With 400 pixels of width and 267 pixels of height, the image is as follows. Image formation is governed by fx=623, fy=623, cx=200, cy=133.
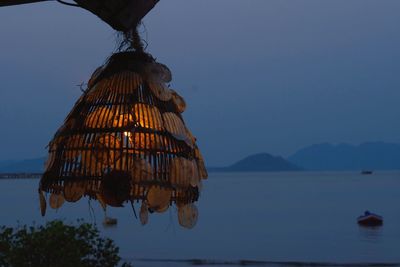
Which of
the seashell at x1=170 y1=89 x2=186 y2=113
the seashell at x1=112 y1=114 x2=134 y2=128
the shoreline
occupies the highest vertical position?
the shoreline

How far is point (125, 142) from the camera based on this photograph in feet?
5.79

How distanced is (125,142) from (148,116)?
0.10 meters

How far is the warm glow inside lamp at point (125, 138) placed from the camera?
68.6 inches

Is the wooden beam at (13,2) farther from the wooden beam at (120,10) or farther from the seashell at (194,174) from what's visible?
the seashell at (194,174)

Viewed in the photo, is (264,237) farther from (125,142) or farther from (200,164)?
(125,142)

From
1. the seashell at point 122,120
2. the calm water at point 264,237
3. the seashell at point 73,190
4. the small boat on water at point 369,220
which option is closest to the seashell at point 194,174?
the seashell at point 122,120

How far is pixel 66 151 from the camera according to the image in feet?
5.85

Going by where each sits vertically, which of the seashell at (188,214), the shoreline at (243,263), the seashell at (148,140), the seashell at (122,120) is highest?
the shoreline at (243,263)

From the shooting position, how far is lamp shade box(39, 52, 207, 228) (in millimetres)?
1745

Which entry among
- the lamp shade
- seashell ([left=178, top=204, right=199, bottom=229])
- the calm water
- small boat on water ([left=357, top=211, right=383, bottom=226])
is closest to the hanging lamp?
the lamp shade

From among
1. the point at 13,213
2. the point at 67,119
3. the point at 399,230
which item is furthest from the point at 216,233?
the point at 67,119

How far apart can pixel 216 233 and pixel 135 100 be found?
3023 centimetres

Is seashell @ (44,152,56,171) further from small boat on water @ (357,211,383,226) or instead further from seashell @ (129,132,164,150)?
small boat on water @ (357,211,383,226)

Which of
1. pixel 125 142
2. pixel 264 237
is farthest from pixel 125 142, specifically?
pixel 264 237
